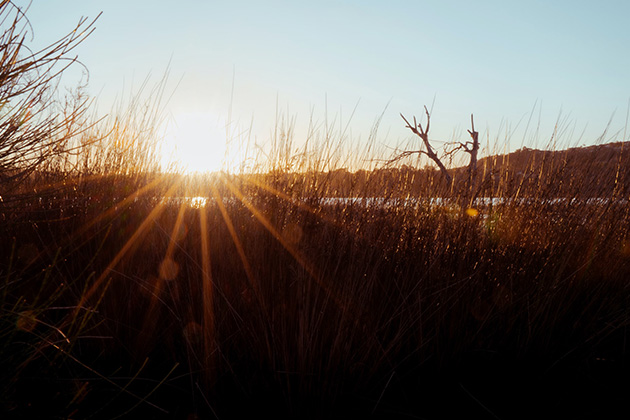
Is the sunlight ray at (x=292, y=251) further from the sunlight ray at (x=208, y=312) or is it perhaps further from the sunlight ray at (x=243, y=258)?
the sunlight ray at (x=208, y=312)

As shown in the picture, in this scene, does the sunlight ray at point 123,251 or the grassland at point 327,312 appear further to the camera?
the sunlight ray at point 123,251

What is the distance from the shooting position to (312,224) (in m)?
2.29

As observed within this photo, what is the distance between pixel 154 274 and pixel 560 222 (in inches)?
90.2

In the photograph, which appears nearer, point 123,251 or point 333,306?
point 333,306

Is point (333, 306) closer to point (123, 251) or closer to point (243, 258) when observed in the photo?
point (243, 258)

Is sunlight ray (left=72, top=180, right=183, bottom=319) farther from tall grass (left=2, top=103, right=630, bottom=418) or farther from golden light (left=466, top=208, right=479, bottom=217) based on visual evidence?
golden light (left=466, top=208, right=479, bottom=217)

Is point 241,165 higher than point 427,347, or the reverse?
point 241,165

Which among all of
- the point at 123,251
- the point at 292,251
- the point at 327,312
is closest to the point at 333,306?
the point at 327,312

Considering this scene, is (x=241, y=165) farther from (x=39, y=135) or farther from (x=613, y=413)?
(x=613, y=413)

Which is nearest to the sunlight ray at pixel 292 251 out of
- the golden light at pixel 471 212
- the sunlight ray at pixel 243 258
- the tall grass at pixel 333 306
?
the tall grass at pixel 333 306

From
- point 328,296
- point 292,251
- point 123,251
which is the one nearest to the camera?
point 328,296

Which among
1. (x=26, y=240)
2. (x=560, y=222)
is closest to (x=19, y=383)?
(x=26, y=240)

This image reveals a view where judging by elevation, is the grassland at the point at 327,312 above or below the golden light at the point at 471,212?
below

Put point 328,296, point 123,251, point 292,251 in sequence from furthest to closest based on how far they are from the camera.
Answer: point 123,251, point 292,251, point 328,296
